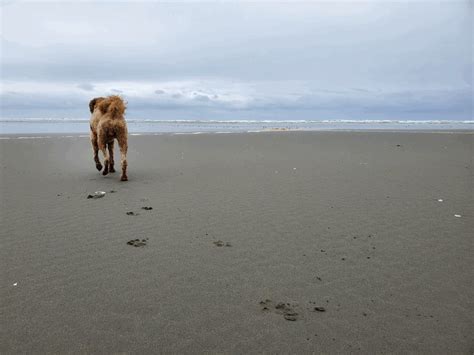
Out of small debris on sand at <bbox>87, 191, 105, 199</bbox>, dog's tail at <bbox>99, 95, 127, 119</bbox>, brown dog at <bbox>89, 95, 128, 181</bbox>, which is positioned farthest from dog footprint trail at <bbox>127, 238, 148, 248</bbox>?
dog's tail at <bbox>99, 95, 127, 119</bbox>

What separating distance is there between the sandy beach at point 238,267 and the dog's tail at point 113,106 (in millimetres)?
2063

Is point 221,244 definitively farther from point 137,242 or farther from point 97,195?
point 97,195

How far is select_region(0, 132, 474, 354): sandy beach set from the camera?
305 cm

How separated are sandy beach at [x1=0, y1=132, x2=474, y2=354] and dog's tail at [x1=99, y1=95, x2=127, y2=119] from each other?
206 centimetres

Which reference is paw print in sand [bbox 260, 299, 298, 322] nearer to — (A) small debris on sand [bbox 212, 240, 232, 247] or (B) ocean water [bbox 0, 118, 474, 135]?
(A) small debris on sand [bbox 212, 240, 232, 247]

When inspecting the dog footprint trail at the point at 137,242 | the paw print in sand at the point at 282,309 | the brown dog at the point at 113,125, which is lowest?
the paw print in sand at the point at 282,309

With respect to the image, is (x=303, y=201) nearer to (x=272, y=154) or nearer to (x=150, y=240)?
(x=150, y=240)

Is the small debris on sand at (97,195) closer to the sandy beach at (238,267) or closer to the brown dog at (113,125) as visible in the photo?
the sandy beach at (238,267)

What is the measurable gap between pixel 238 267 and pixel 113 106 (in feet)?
23.3

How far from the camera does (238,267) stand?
14.1 ft

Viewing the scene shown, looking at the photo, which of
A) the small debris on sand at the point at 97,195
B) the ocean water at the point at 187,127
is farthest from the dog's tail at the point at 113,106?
the ocean water at the point at 187,127

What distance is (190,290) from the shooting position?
12.4 ft

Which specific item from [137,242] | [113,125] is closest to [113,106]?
[113,125]

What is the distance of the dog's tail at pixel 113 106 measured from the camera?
9883mm
